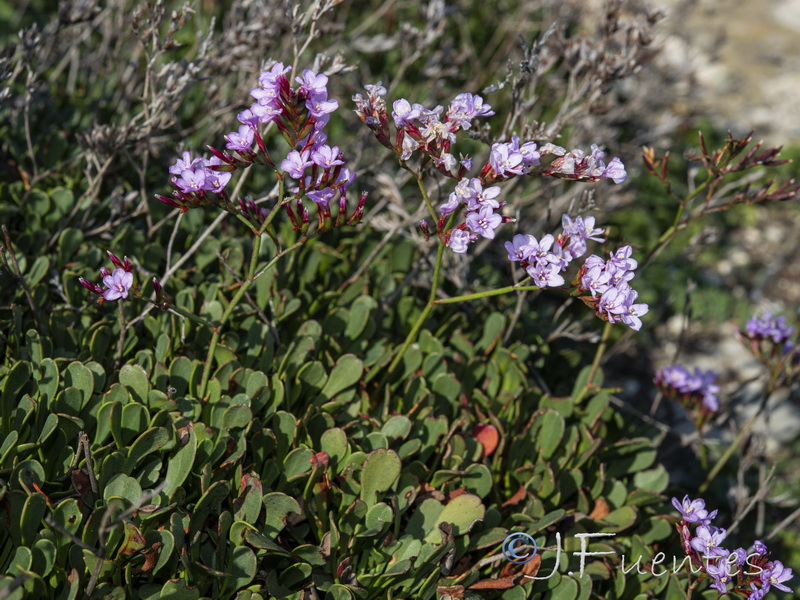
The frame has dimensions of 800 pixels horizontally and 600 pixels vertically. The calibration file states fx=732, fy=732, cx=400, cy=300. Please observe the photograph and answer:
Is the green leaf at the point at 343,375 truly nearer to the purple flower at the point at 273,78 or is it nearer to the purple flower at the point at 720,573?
the purple flower at the point at 273,78

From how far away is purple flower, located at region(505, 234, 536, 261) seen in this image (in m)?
2.18

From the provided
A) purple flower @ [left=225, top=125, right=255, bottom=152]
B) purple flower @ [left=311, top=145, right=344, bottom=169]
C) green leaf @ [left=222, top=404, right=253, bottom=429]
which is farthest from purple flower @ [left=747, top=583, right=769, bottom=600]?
purple flower @ [left=225, top=125, right=255, bottom=152]

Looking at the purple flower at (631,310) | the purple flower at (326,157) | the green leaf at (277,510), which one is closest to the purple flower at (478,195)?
the purple flower at (326,157)

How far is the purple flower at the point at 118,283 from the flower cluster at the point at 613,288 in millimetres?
1349

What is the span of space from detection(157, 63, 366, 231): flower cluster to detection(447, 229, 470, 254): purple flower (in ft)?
0.94

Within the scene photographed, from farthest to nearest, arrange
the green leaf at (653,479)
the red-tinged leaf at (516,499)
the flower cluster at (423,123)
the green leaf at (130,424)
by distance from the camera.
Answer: the green leaf at (653,479)
the red-tinged leaf at (516,499)
the green leaf at (130,424)
the flower cluster at (423,123)

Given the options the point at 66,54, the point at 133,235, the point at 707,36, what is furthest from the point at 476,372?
Answer: the point at 707,36

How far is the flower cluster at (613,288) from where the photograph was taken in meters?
2.14

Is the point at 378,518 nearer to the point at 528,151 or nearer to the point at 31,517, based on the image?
the point at 31,517

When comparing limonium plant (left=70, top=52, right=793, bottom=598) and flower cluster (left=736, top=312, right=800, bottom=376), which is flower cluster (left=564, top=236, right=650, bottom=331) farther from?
flower cluster (left=736, top=312, right=800, bottom=376)

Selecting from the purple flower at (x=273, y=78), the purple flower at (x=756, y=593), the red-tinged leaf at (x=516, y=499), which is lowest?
the red-tinged leaf at (x=516, y=499)

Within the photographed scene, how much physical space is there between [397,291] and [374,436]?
0.80 metres

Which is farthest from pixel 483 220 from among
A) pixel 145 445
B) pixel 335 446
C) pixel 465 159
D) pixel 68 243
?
pixel 68 243

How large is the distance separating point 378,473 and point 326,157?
3.35ft
